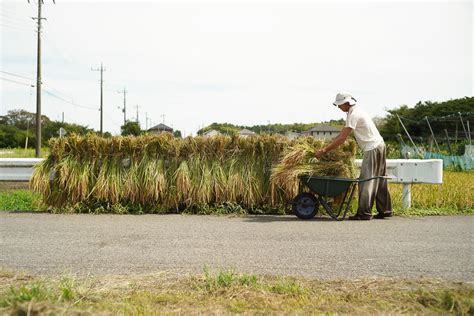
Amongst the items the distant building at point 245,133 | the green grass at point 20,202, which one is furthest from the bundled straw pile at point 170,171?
the green grass at point 20,202

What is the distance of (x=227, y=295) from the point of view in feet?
11.8

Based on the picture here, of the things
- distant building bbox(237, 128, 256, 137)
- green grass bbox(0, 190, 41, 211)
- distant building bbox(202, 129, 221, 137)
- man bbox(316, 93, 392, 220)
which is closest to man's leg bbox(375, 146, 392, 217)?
man bbox(316, 93, 392, 220)

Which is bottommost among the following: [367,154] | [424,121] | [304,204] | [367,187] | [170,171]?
[304,204]

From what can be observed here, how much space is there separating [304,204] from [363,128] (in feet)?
5.11

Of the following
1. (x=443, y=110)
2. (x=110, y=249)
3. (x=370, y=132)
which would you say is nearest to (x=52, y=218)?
(x=110, y=249)

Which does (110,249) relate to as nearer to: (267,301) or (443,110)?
(267,301)

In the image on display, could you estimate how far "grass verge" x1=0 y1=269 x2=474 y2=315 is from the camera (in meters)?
3.25

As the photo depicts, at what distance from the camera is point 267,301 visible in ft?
11.2

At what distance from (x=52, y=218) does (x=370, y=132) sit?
5.23 m

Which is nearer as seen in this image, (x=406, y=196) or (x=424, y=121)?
(x=406, y=196)

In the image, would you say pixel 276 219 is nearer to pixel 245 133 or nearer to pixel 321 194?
pixel 321 194

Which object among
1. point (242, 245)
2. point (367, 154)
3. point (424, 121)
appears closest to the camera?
point (242, 245)

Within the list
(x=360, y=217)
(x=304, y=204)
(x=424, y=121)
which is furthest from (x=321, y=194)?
(x=424, y=121)

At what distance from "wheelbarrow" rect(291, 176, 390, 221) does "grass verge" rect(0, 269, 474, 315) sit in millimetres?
3611
